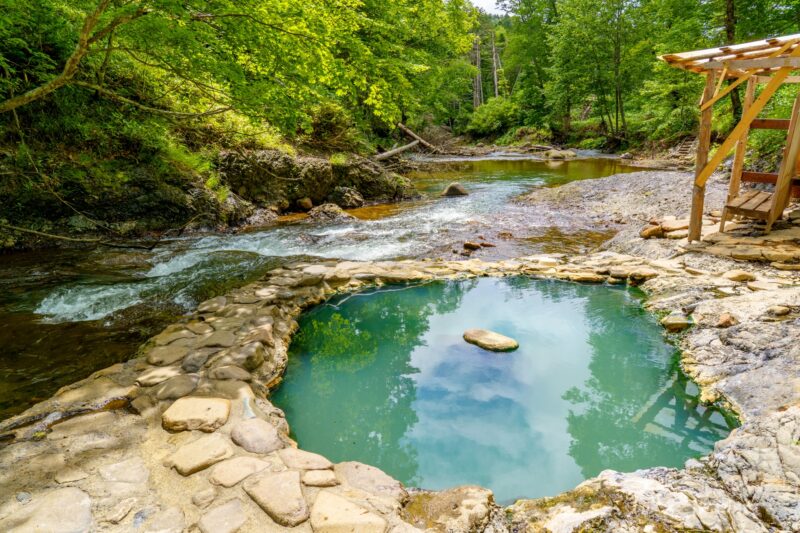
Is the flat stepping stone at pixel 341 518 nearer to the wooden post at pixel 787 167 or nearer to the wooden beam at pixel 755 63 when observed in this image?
the wooden beam at pixel 755 63

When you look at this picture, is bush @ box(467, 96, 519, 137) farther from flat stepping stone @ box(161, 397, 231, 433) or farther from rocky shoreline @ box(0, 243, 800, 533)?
flat stepping stone @ box(161, 397, 231, 433)

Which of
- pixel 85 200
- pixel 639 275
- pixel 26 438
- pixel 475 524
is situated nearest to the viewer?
pixel 475 524

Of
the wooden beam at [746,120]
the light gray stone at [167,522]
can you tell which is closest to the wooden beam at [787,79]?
the wooden beam at [746,120]

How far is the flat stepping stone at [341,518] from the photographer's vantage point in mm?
2006

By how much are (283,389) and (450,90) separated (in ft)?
97.0

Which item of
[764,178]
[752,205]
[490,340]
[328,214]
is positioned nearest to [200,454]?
[490,340]

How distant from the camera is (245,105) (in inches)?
196

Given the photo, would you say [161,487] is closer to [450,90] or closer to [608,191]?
[608,191]

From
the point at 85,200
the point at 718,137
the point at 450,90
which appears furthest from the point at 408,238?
the point at 450,90

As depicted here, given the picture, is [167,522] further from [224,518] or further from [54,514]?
[54,514]

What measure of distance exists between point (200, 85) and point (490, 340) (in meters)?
4.36

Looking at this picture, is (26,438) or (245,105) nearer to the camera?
(26,438)

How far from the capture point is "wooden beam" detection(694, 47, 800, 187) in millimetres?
4711

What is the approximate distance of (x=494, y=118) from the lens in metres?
35.5
